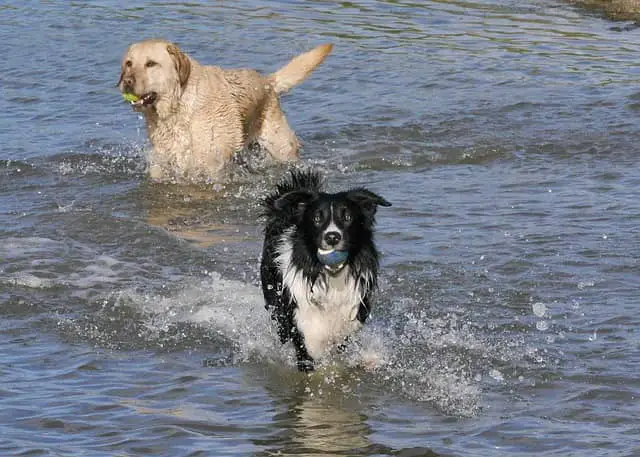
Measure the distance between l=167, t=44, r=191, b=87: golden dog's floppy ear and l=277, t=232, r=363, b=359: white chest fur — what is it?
13.5 feet

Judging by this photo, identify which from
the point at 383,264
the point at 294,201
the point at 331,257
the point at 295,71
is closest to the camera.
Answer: the point at 331,257

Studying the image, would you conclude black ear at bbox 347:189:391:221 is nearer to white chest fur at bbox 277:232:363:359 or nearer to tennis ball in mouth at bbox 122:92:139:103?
white chest fur at bbox 277:232:363:359

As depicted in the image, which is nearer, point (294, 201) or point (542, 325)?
point (294, 201)

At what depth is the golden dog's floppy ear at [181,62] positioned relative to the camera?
33.8ft

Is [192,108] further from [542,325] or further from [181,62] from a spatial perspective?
[542,325]

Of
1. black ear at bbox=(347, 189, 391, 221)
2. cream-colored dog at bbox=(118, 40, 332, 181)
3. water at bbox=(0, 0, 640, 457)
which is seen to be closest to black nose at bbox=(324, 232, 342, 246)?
black ear at bbox=(347, 189, 391, 221)

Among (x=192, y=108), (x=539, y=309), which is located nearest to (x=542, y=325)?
(x=539, y=309)

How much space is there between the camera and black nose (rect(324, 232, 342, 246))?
6.06 m

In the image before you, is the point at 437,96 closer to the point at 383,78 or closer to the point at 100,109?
the point at 383,78

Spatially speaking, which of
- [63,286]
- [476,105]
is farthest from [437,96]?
[63,286]

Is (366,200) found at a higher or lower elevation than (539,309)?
higher

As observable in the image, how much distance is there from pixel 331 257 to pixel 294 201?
1.37 ft

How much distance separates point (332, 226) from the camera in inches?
240

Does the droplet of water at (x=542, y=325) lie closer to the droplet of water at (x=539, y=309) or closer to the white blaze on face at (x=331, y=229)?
the droplet of water at (x=539, y=309)
